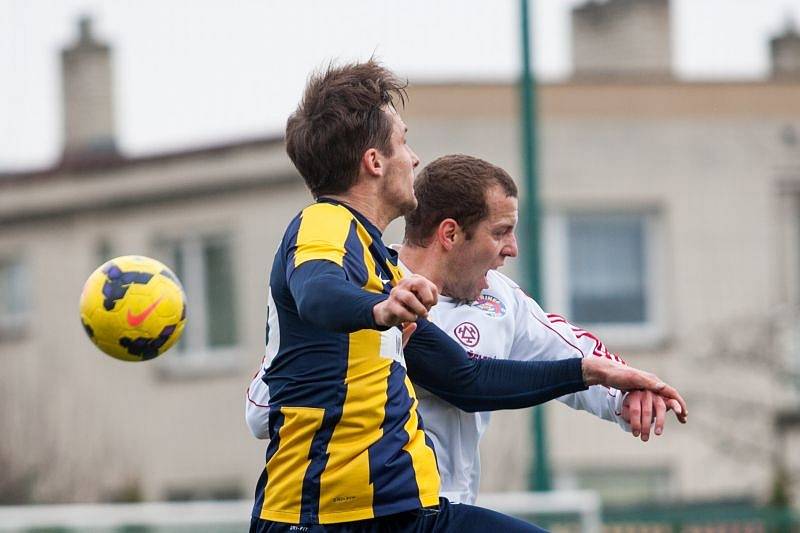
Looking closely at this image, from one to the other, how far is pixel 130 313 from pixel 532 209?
23.0ft

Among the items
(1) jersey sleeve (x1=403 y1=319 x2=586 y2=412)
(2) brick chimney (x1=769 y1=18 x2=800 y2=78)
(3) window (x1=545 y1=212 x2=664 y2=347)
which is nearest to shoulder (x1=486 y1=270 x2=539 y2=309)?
(1) jersey sleeve (x1=403 y1=319 x2=586 y2=412)

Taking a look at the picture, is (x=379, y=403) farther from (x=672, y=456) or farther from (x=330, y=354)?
(x=672, y=456)

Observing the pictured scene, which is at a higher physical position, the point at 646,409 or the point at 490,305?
the point at 490,305

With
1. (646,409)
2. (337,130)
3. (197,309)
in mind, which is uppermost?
(197,309)

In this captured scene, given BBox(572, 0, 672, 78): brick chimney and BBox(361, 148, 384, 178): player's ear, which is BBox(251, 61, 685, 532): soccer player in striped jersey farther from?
BBox(572, 0, 672, 78): brick chimney

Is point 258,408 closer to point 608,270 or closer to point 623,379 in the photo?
point 623,379

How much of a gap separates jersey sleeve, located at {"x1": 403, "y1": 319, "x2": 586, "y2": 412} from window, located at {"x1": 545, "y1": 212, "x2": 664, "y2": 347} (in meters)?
13.9

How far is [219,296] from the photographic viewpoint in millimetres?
19047

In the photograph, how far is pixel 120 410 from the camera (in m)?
19.0

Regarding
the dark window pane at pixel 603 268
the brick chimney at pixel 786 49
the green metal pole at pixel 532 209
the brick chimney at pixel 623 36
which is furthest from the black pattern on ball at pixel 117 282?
the brick chimney at pixel 786 49

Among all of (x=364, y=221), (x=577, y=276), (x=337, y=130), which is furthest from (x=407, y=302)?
(x=577, y=276)

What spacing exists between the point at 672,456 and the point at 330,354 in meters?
14.4

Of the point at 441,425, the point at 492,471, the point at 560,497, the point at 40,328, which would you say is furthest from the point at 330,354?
the point at 40,328

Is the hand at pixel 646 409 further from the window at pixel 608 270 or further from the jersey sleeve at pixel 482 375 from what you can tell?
the window at pixel 608 270
